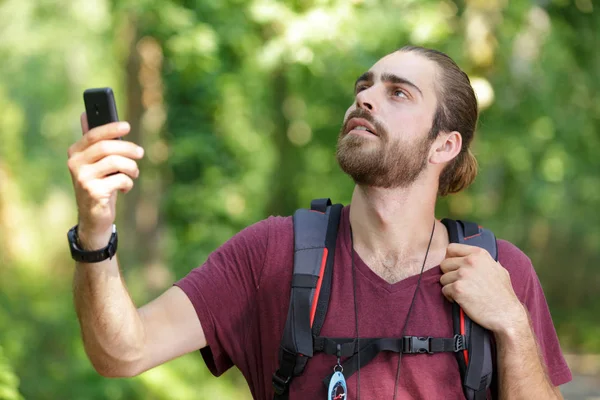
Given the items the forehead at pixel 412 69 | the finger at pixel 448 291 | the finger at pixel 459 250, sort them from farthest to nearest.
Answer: the forehead at pixel 412 69
the finger at pixel 459 250
the finger at pixel 448 291

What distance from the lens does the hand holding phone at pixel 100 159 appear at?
2.05 m

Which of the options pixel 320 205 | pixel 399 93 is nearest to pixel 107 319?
pixel 320 205

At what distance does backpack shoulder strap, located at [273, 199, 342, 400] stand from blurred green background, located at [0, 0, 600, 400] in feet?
4.91

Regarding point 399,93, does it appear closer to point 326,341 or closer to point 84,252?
point 326,341

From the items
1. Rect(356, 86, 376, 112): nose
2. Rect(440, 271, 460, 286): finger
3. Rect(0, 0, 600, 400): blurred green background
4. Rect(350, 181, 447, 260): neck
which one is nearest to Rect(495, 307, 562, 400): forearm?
Rect(440, 271, 460, 286): finger

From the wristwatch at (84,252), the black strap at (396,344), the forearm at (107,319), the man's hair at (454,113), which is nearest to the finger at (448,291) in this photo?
the black strap at (396,344)

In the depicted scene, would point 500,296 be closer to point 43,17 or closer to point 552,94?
point 552,94

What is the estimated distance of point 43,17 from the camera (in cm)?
1259

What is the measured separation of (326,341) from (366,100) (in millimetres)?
933

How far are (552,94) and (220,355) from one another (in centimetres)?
994

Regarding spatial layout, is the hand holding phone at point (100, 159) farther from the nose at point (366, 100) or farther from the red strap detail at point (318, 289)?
the nose at point (366, 100)

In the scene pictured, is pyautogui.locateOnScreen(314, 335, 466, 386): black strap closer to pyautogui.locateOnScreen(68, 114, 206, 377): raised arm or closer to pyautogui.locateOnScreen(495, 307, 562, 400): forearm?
pyautogui.locateOnScreen(495, 307, 562, 400): forearm

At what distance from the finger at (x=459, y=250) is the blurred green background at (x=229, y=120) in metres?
1.97

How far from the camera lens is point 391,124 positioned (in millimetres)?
3033
